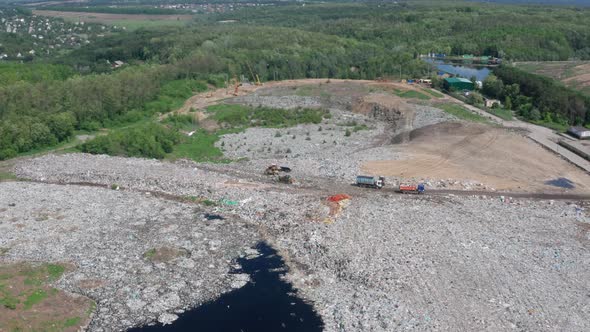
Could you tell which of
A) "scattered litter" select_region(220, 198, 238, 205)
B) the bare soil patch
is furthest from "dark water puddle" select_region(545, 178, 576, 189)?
"scattered litter" select_region(220, 198, 238, 205)

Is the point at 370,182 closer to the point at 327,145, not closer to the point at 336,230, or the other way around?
the point at 336,230

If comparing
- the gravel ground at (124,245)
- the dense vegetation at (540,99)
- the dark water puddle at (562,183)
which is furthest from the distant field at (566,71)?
the gravel ground at (124,245)

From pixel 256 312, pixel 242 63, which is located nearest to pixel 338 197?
pixel 256 312

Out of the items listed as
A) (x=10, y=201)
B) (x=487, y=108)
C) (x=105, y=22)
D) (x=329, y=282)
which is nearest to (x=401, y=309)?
(x=329, y=282)

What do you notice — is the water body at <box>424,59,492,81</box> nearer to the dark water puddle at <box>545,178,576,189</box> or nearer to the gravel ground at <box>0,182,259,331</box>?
the dark water puddle at <box>545,178,576,189</box>

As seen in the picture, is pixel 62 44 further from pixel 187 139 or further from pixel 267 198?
pixel 267 198

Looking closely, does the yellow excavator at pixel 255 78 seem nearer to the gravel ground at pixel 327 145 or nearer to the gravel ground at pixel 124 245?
the gravel ground at pixel 327 145
